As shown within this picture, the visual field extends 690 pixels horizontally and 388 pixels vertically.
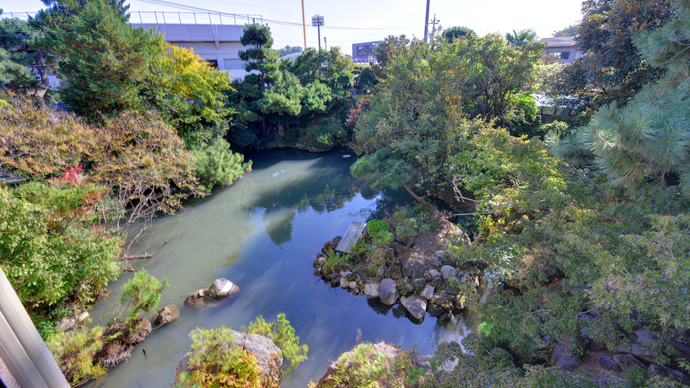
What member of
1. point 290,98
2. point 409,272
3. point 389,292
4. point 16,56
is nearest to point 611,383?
point 389,292

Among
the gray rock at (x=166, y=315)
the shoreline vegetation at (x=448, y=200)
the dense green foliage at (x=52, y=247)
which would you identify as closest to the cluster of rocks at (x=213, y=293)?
the shoreline vegetation at (x=448, y=200)

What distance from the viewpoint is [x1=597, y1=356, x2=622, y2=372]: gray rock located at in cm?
399

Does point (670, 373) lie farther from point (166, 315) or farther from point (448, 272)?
point (166, 315)

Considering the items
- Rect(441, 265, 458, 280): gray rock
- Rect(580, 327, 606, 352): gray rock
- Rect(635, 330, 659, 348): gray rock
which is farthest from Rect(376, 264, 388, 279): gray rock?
Rect(635, 330, 659, 348): gray rock

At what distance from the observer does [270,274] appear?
7.91 m

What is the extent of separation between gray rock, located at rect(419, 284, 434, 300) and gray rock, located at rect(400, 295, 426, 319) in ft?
0.27

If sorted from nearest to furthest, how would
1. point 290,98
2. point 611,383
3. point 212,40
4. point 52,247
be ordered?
point 611,383
point 52,247
point 290,98
point 212,40

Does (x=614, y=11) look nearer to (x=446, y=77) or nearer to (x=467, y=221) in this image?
(x=446, y=77)

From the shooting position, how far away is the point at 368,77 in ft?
67.7

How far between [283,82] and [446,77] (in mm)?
10960

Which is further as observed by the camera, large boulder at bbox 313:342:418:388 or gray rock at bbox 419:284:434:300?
→ gray rock at bbox 419:284:434:300

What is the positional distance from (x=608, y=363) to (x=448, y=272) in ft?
10.5

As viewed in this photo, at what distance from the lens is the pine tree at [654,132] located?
2.62 m

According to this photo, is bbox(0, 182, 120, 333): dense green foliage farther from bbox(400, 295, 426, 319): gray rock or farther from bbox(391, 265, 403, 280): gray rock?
bbox(400, 295, 426, 319): gray rock
